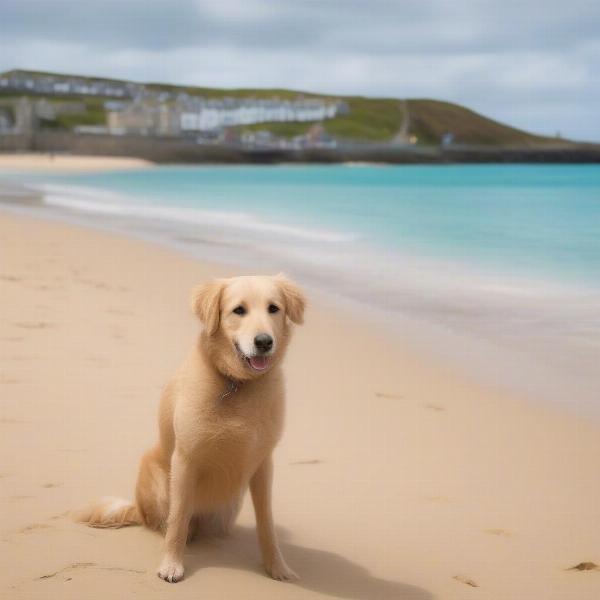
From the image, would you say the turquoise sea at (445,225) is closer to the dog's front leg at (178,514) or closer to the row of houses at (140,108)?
the dog's front leg at (178,514)

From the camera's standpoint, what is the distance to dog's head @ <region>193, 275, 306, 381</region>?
3.40m

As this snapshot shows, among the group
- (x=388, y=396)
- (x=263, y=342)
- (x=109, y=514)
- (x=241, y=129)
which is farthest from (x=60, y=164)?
(x=241, y=129)

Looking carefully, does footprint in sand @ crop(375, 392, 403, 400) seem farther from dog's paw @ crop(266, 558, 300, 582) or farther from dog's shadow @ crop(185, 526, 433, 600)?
dog's paw @ crop(266, 558, 300, 582)

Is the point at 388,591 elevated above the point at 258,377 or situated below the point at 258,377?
below

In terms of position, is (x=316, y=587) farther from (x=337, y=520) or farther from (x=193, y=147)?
(x=193, y=147)

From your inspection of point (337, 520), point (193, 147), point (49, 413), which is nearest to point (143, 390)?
point (49, 413)

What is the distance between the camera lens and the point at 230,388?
351cm

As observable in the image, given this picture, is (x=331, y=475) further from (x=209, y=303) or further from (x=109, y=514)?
(x=209, y=303)

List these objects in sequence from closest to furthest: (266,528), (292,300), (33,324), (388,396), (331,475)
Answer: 1. (292,300)
2. (266,528)
3. (331,475)
4. (388,396)
5. (33,324)

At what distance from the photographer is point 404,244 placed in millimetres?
18703

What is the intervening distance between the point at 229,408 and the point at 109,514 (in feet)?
2.94

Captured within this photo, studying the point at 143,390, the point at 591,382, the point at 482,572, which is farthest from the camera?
the point at 591,382

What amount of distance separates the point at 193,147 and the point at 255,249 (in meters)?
99.1

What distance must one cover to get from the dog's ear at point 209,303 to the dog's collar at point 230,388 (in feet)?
0.66
